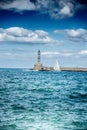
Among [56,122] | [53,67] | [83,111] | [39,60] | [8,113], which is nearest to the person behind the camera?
[56,122]

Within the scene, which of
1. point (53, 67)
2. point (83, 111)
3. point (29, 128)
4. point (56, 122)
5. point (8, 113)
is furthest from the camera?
point (53, 67)

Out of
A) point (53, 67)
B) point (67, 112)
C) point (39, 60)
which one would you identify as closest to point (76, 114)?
point (67, 112)

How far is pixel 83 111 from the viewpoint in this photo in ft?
62.1

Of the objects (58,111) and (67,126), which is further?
(58,111)

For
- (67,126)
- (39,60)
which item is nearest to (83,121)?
(67,126)

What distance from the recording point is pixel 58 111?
18781mm

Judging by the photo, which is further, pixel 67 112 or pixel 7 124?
pixel 67 112

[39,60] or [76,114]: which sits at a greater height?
[39,60]

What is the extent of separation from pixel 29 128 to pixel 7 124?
134 centimetres

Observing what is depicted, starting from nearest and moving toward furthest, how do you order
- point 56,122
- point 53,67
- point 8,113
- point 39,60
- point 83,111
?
1. point 56,122
2. point 8,113
3. point 83,111
4. point 39,60
5. point 53,67

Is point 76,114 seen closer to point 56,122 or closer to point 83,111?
point 83,111

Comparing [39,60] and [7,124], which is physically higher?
[39,60]

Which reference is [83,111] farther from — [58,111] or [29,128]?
[29,128]

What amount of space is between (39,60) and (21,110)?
11301 cm
